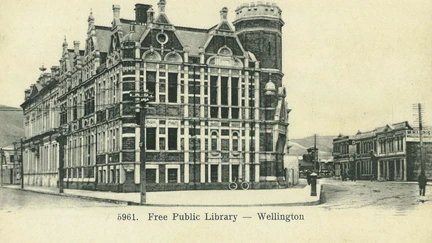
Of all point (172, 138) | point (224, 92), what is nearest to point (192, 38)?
point (224, 92)

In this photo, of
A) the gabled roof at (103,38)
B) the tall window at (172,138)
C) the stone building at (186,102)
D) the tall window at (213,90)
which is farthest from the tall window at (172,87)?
the gabled roof at (103,38)

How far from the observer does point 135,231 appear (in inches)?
780

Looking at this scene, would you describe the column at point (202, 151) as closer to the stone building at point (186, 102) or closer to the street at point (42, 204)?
the stone building at point (186, 102)

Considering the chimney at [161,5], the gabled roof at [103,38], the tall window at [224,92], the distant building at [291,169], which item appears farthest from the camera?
the distant building at [291,169]

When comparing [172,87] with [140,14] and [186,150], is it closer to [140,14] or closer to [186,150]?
[186,150]

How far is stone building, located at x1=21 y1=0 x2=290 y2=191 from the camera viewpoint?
40.0m

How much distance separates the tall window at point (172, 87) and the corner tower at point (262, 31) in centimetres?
714

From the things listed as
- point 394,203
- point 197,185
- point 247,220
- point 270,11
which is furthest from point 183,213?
point 270,11

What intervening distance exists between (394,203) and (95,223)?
1432 cm

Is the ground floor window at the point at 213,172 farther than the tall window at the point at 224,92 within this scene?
No

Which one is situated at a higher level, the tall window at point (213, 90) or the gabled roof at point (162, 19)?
the gabled roof at point (162, 19)

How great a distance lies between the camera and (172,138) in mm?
40938

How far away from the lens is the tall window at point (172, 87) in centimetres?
4075

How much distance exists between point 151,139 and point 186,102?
12.0ft
